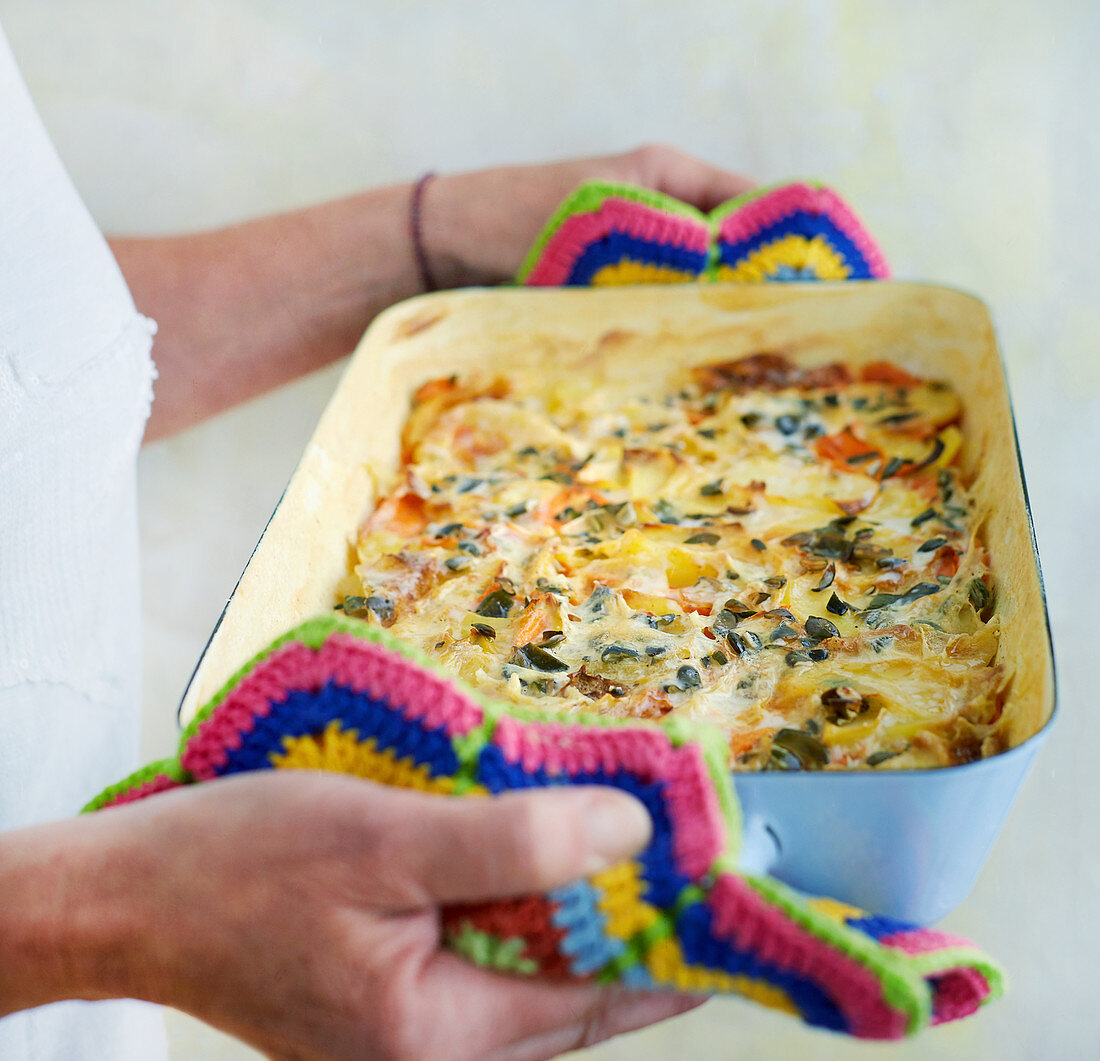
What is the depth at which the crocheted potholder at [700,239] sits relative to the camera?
703 millimetres

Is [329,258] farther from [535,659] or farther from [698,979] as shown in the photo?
[698,979]

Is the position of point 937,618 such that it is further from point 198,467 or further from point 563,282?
point 198,467

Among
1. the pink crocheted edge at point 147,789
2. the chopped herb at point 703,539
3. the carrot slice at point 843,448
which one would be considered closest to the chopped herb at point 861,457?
the carrot slice at point 843,448

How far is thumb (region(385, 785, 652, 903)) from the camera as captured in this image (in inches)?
10.9

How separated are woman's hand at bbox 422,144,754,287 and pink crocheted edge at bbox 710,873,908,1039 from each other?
24.2 inches

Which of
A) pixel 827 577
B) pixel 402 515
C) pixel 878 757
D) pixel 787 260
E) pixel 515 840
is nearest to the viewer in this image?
pixel 515 840

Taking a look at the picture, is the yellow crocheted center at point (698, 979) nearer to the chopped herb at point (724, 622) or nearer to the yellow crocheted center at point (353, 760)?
the yellow crocheted center at point (353, 760)

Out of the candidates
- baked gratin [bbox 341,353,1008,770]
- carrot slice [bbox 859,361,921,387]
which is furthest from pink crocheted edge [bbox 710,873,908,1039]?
carrot slice [bbox 859,361,921,387]

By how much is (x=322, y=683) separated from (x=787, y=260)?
0.53m

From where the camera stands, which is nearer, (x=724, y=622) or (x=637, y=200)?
(x=724, y=622)

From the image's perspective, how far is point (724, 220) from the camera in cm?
73

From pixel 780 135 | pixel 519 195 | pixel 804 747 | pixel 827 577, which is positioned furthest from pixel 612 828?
pixel 780 135

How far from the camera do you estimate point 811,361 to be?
731mm

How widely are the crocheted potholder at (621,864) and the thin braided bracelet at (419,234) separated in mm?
528
